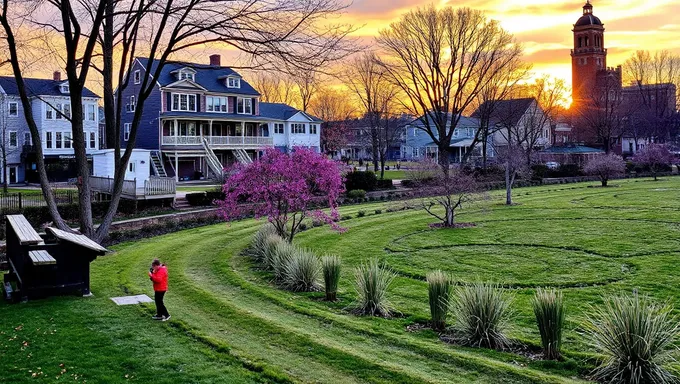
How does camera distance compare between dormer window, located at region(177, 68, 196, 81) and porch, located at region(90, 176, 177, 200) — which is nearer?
porch, located at region(90, 176, 177, 200)

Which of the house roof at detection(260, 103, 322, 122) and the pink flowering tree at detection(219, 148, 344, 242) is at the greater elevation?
the house roof at detection(260, 103, 322, 122)

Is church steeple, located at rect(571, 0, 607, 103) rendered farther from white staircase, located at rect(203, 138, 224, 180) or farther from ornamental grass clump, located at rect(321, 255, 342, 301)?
ornamental grass clump, located at rect(321, 255, 342, 301)

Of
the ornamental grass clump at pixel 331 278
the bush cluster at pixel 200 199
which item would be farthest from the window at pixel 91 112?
the ornamental grass clump at pixel 331 278

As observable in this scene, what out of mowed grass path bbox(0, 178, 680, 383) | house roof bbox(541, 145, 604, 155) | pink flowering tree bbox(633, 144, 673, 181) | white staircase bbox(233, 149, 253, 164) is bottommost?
mowed grass path bbox(0, 178, 680, 383)

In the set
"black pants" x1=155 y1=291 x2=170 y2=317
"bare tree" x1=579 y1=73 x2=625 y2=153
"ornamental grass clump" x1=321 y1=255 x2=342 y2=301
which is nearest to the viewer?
"black pants" x1=155 y1=291 x2=170 y2=317

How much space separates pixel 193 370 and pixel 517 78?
1762 inches

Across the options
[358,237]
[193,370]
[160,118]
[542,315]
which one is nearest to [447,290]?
[542,315]

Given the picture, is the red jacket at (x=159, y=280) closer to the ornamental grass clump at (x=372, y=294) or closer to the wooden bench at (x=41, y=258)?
the wooden bench at (x=41, y=258)

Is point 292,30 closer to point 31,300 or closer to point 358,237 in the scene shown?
point 31,300

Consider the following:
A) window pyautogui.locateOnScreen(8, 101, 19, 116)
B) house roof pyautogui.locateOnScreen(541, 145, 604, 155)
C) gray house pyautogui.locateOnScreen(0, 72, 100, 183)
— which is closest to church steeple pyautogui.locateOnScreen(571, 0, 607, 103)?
house roof pyautogui.locateOnScreen(541, 145, 604, 155)

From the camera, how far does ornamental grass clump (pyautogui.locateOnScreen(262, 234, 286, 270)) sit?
15834 mm

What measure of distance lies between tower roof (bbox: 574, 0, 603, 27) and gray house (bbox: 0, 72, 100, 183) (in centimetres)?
9071

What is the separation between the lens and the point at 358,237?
21969mm

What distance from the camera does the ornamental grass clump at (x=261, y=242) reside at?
1691 cm
